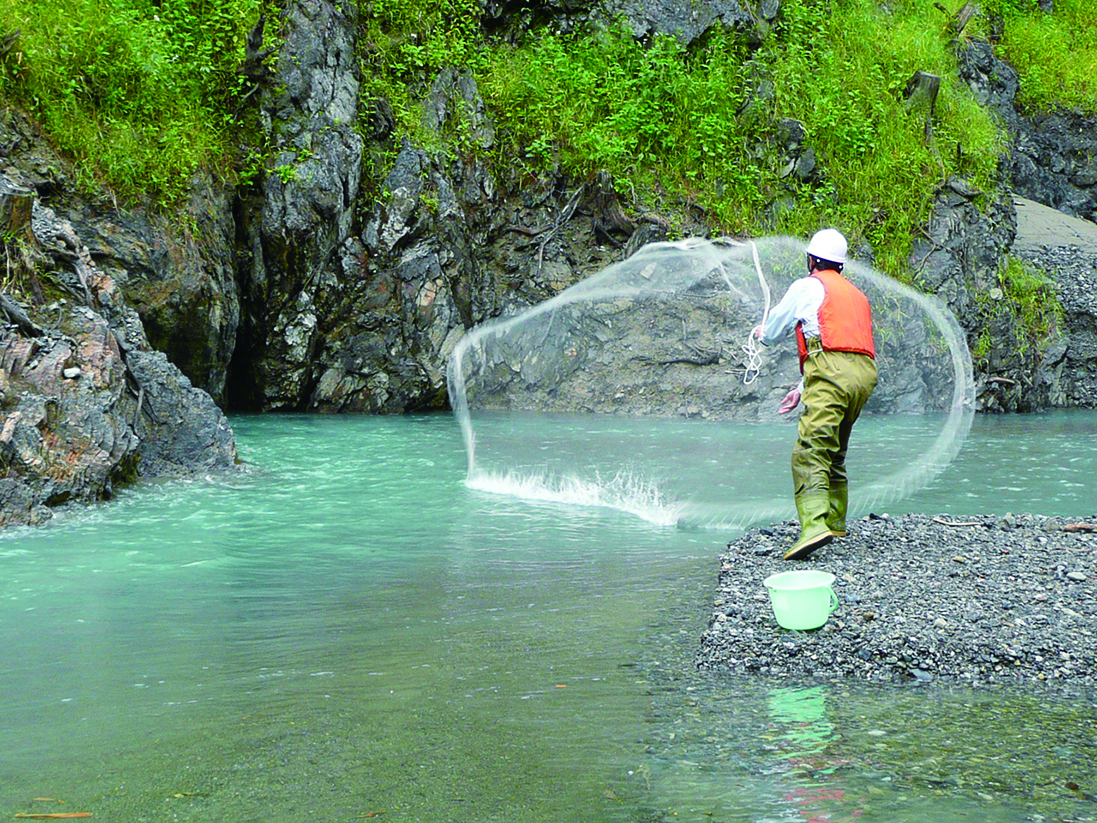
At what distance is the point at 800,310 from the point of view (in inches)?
221

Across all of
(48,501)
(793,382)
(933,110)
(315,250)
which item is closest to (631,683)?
(48,501)

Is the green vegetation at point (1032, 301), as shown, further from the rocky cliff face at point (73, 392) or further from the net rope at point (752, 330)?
the rocky cliff face at point (73, 392)

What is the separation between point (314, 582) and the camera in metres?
5.51

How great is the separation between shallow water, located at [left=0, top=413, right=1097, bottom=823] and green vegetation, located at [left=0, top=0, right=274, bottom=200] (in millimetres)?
7820

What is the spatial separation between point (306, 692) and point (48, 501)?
188 inches

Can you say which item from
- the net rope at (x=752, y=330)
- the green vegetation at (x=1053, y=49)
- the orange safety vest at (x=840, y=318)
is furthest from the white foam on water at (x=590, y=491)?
the green vegetation at (x=1053, y=49)

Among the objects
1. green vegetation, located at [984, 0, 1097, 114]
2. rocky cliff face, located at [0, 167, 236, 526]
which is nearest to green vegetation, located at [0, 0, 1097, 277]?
rocky cliff face, located at [0, 167, 236, 526]

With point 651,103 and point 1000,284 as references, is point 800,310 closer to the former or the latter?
point 651,103

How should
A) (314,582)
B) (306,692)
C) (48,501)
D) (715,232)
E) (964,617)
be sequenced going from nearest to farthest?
(306,692), (964,617), (314,582), (48,501), (715,232)

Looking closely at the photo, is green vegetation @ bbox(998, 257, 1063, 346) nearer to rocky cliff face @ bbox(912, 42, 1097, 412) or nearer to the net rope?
rocky cliff face @ bbox(912, 42, 1097, 412)

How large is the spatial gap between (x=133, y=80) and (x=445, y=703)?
41.4 feet

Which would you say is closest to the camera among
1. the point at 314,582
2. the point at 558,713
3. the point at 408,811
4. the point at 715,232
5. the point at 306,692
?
the point at 408,811

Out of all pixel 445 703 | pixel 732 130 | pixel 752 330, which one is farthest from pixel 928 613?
pixel 732 130

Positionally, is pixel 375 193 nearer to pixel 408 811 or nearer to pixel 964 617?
pixel 964 617
